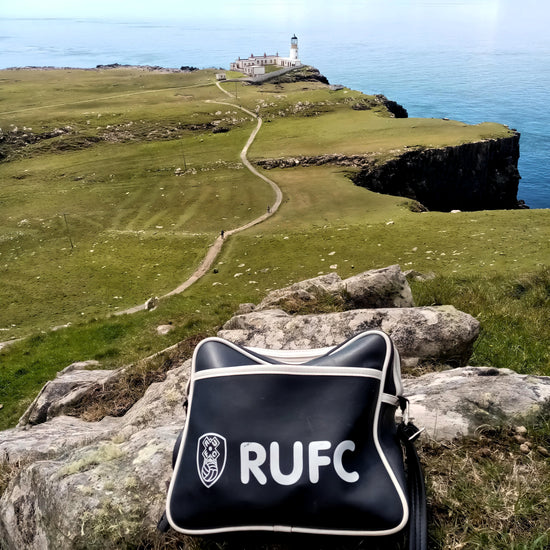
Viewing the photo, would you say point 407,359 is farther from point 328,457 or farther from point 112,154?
point 112,154

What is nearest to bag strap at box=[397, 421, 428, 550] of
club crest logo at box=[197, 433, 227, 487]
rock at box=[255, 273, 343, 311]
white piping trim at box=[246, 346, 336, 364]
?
white piping trim at box=[246, 346, 336, 364]

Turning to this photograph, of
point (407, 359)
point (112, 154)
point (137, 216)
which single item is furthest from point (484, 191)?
point (407, 359)

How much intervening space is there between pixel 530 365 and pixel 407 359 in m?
2.31

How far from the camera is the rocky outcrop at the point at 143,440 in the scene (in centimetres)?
398

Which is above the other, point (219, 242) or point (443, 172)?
point (443, 172)

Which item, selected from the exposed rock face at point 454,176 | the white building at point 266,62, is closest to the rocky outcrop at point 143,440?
the exposed rock face at point 454,176

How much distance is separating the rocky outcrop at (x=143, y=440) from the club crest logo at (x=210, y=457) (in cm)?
87

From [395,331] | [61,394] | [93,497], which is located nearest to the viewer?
[93,497]

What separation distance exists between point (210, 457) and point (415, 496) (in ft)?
5.73

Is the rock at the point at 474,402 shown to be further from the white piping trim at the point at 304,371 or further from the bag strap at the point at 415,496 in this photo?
the white piping trim at the point at 304,371

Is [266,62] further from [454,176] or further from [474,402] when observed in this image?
[474,402]

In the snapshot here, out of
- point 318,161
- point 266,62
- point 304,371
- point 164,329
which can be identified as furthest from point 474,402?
point 266,62

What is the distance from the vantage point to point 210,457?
143 inches

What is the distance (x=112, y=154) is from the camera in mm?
75750
